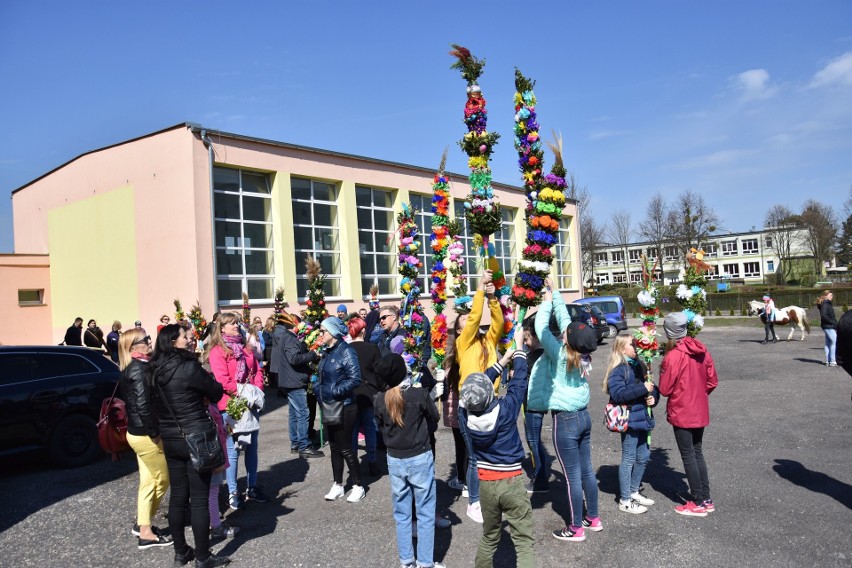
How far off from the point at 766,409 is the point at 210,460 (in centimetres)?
945

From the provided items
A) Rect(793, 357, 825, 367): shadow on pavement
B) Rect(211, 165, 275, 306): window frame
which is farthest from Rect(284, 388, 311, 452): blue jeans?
Rect(793, 357, 825, 367): shadow on pavement

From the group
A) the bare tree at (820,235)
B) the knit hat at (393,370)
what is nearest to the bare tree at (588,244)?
the bare tree at (820,235)

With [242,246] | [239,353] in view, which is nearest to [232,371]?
[239,353]

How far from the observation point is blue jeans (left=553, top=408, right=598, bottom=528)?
203 inches

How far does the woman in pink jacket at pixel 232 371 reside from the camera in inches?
245

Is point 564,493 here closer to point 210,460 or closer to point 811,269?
point 210,460

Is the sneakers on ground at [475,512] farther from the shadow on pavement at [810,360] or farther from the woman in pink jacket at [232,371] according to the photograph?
the shadow on pavement at [810,360]

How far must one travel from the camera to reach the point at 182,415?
15.6 ft

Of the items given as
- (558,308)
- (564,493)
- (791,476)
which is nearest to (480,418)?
(558,308)

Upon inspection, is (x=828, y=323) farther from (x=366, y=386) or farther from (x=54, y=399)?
(x=54, y=399)

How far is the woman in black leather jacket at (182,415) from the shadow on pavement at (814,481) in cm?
587

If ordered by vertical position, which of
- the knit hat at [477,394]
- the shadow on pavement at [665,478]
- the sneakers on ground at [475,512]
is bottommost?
the shadow on pavement at [665,478]

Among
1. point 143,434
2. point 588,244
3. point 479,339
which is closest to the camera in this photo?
point 143,434

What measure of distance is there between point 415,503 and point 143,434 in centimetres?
256
